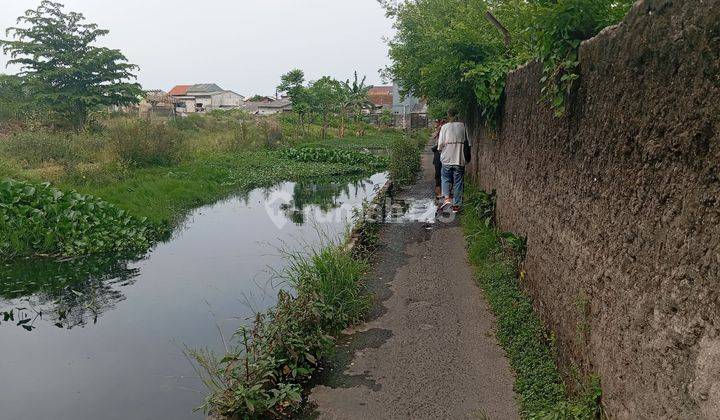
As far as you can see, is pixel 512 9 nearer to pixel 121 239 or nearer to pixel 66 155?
pixel 121 239

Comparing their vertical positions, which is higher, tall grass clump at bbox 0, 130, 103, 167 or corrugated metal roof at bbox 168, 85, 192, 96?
corrugated metal roof at bbox 168, 85, 192, 96

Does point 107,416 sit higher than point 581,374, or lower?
lower

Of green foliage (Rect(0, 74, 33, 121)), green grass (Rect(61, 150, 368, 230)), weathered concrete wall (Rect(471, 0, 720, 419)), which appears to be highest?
green foliage (Rect(0, 74, 33, 121))

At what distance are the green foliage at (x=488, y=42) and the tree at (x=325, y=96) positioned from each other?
1450 cm

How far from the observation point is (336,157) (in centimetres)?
2134

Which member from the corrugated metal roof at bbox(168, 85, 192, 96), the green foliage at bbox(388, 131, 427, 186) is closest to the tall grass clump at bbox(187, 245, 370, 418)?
the green foliage at bbox(388, 131, 427, 186)

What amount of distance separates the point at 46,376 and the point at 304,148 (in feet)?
60.9

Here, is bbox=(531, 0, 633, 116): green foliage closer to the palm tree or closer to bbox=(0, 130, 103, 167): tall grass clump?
bbox=(0, 130, 103, 167): tall grass clump

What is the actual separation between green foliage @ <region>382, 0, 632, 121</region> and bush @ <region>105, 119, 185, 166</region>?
8.05 meters

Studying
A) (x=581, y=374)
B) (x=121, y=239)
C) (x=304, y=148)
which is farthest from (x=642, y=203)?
(x=304, y=148)

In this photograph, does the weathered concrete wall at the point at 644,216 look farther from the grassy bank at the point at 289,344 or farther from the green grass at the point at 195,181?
the green grass at the point at 195,181

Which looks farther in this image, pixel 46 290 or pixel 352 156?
pixel 352 156

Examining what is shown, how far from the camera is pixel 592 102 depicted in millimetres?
3059

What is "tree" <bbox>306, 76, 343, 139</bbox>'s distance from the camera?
32.5m
